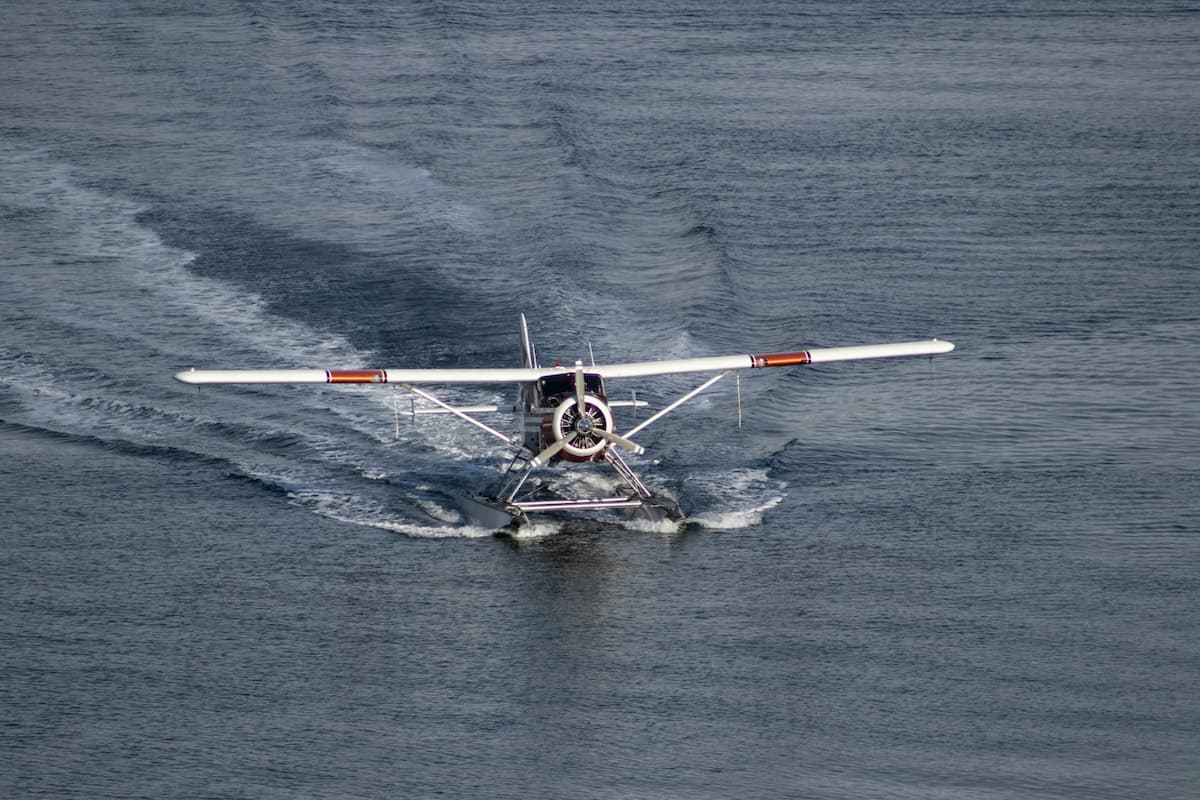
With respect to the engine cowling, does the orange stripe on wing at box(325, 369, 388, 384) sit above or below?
above

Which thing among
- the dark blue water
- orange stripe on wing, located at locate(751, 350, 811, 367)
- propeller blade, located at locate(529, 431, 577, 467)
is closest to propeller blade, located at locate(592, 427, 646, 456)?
propeller blade, located at locate(529, 431, 577, 467)

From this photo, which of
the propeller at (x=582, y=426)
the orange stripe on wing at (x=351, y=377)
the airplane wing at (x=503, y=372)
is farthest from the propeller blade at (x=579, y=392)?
the orange stripe on wing at (x=351, y=377)

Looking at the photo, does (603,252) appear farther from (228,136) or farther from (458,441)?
(228,136)

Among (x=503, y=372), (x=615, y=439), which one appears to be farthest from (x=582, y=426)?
(x=503, y=372)

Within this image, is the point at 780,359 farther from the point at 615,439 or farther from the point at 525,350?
the point at 525,350

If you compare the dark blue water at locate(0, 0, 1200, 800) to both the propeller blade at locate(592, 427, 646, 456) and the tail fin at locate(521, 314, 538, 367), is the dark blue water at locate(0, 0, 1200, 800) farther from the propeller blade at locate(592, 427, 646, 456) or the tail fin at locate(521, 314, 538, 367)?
the tail fin at locate(521, 314, 538, 367)

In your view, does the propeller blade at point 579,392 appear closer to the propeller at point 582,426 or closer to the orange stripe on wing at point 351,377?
the propeller at point 582,426
